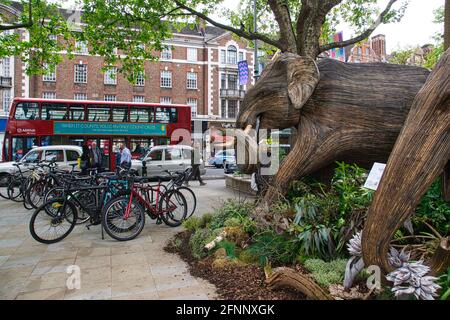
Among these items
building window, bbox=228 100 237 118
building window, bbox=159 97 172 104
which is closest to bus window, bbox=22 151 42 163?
building window, bbox=159 97 172 104

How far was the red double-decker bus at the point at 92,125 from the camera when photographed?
14.3 meters

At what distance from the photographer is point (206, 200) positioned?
9273mm

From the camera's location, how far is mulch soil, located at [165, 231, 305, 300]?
305 cm

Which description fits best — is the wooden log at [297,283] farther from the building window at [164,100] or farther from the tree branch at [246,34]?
the building window at [164,100]

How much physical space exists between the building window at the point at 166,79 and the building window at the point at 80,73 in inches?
279

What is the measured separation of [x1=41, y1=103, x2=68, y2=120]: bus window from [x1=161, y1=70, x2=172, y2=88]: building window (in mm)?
19807

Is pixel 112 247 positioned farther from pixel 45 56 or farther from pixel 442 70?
pixel 45 56

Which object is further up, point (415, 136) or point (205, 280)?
point (415, 136)

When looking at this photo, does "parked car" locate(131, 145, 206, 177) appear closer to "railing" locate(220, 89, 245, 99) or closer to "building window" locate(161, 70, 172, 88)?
"building window" locate(161, 70, 172, 88)

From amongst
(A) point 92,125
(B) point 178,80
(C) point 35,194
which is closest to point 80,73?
(B) point 178,80
